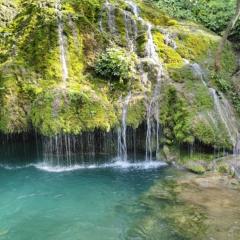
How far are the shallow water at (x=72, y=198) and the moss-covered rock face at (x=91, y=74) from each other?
1.31 m

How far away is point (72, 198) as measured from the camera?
12.0 meters

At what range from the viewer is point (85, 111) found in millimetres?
13867

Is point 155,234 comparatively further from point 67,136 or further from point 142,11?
point 142,11

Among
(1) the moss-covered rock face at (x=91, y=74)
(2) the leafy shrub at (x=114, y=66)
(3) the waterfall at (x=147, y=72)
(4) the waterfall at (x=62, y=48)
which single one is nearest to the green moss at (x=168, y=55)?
(1) the moss-covered rock face at (x=91, y=74)

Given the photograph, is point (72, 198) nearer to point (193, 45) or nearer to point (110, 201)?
point (110, 201)

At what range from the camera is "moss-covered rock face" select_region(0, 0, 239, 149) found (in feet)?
45.6

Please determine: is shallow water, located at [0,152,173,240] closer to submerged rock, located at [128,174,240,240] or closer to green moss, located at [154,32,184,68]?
submerged rock, located at [128,174,240,240]

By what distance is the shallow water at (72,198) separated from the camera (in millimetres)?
10203

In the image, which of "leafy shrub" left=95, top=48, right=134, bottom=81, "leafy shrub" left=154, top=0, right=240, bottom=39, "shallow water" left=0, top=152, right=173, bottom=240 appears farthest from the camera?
"leafy shrub" left=154, top=0, right=240, bottom=39

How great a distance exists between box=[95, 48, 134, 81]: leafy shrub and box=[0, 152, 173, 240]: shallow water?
9.75 feet

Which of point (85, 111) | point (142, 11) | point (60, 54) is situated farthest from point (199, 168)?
point (142, 11)

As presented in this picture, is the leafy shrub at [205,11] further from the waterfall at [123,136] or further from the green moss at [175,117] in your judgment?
the waterfall at [123,136]

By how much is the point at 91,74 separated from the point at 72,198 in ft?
16.0

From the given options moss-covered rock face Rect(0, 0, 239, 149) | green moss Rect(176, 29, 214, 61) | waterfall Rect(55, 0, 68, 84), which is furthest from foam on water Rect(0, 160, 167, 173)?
green moss Rect(176, 29, 214, 61)
